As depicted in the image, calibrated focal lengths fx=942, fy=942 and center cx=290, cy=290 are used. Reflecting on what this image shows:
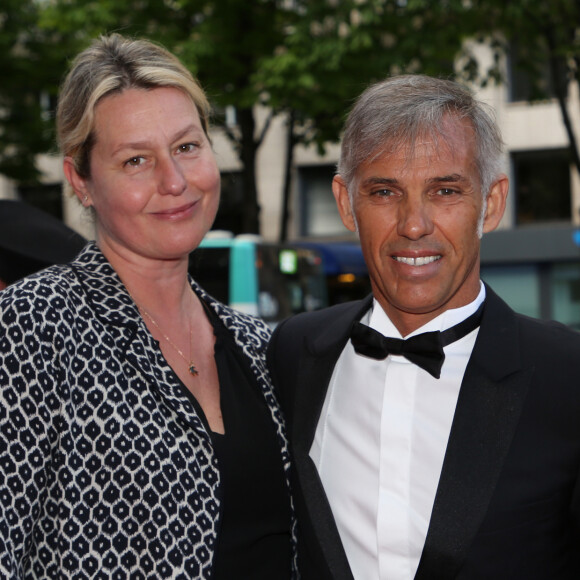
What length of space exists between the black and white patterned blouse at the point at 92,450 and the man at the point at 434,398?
39cm

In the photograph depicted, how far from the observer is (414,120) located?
8.63 feet

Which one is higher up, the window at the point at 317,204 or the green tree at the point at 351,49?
the green tree at the point at 351,49

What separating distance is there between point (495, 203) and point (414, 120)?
0.36 metres

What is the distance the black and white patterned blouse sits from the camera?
2.39m

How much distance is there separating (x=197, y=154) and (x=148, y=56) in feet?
1.10

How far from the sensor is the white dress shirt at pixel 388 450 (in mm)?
2537

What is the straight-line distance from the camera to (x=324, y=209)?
2538 cm

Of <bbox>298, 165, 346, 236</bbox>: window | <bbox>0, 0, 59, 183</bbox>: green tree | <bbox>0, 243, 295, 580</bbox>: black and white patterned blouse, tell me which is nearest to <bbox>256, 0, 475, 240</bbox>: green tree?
<bbox>0, 0, 59, 183</bbox>: green tree

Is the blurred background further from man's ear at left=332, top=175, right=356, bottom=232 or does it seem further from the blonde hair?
man's ear at left=332, top=175, right=356, bottom=232

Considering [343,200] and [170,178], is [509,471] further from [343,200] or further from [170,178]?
[170,178]

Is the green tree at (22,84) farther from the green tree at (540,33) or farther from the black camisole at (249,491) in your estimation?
the black camisole at (249,491)

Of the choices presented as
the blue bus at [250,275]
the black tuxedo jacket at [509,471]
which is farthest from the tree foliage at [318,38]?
the black tuxedo jacket at [509,471]

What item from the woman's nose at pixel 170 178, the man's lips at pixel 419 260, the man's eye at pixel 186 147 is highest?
the man's eye at pixel 186 147

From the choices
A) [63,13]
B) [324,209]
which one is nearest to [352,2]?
[63,13]
